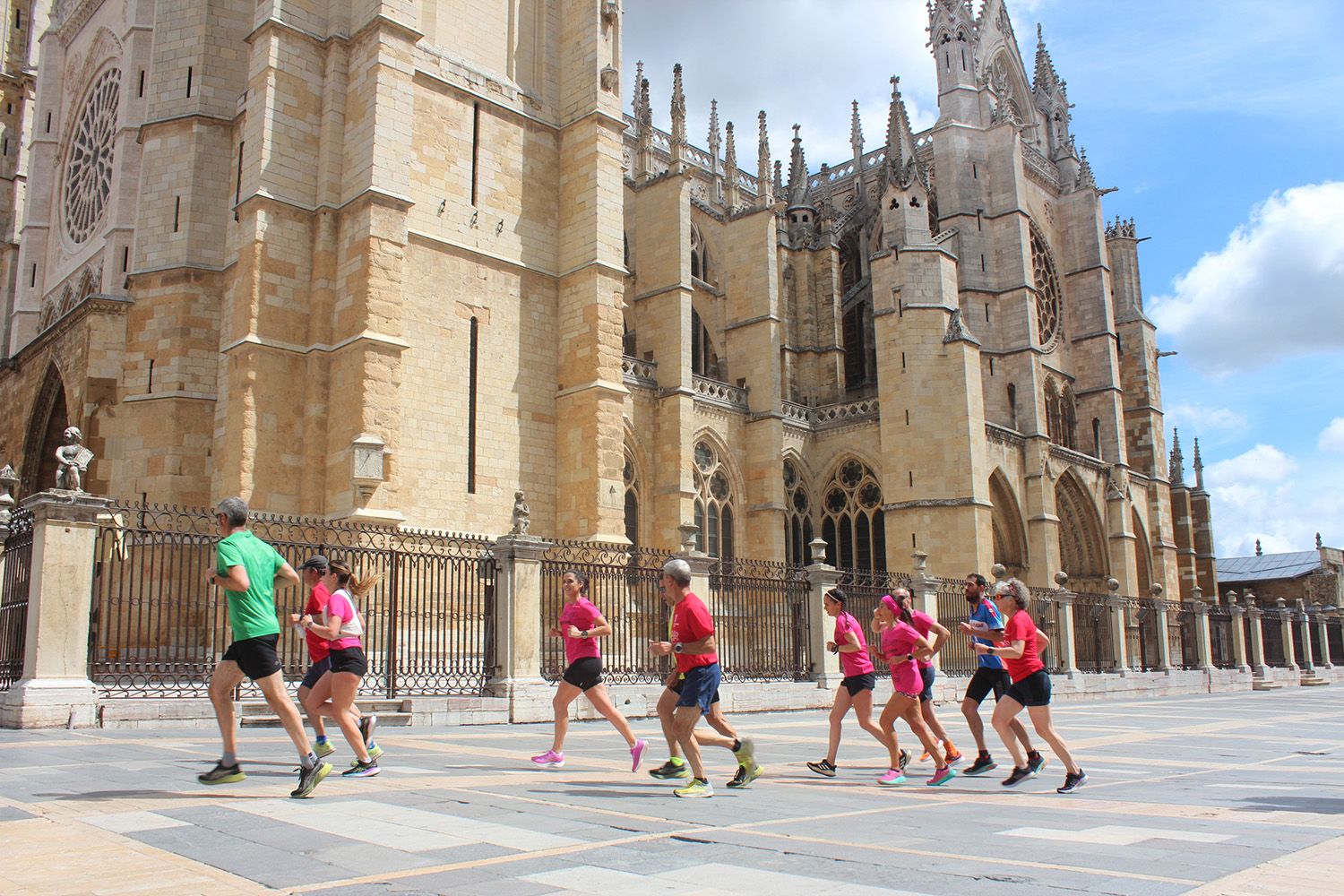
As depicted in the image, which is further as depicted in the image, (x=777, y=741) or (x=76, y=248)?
(x=76, y=248)

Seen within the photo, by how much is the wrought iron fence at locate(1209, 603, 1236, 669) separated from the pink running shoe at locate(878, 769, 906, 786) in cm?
Answer: 2729

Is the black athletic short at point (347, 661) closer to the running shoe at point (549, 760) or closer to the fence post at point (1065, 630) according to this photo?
the running shoe at point (549, 760)

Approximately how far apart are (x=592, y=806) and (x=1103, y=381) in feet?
115

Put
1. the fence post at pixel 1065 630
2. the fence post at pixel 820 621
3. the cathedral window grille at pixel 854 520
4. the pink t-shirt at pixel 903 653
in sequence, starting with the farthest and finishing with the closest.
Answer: the cathedral window grille at pixel 854 520 < the fence post at pixel 1065 630 < the fence post at pixel 820 621 < the pink t-shirt at pixel 903 653

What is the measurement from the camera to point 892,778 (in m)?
7.09

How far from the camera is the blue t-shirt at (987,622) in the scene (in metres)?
7.58

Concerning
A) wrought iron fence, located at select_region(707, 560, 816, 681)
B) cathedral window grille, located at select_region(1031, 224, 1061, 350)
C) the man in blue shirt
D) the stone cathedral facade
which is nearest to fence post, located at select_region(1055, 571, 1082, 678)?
the stone cathedral facade

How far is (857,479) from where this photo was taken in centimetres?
2967

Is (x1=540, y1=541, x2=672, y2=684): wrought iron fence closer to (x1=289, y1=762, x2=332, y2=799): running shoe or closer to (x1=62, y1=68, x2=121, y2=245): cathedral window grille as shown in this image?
(x1=289, y1=762, x2=332, y2=799): running shoe

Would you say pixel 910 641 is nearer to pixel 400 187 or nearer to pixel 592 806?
pixel 592 806

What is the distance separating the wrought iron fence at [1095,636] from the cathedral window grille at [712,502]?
862 centimetres

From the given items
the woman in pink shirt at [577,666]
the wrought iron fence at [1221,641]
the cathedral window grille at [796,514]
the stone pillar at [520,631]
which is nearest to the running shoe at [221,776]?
the woman in pink shirt at [577,666]

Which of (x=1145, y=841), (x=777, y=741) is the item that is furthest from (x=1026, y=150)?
(x=1145, y=841)

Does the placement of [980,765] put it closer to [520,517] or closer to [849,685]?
[849,685]
